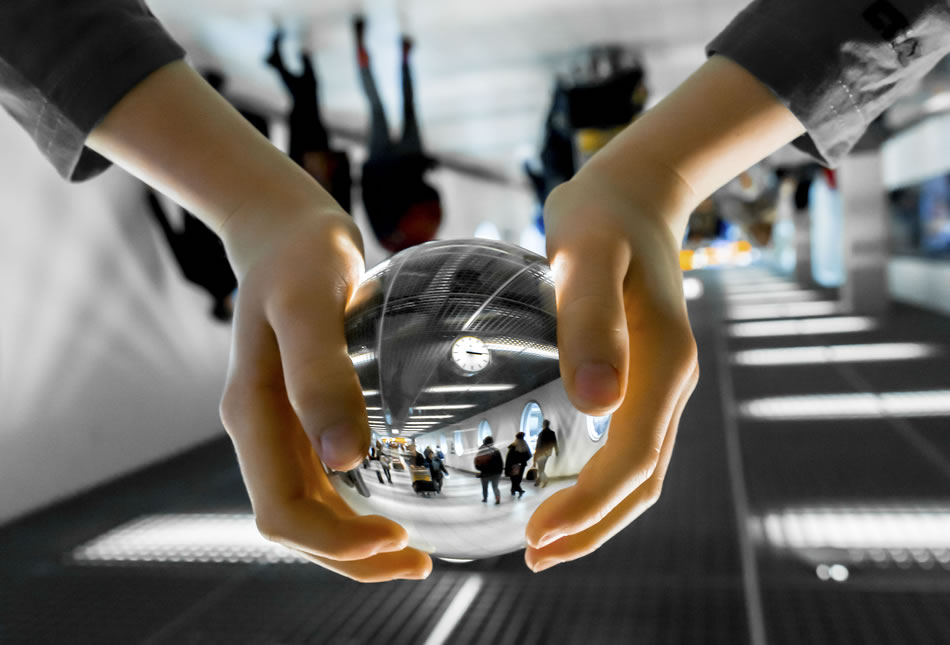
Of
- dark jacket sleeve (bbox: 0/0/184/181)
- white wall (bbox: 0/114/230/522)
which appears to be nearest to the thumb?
dark jacket sleeve (bbox: 0/0/184/181)

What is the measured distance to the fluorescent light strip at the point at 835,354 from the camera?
22.3ft

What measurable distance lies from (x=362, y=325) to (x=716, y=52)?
52cm

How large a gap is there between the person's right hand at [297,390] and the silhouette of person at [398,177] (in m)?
4.54

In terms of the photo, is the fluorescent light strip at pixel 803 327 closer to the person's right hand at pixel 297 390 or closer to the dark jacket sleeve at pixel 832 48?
the dark jacket sleeve at pixel 832 48

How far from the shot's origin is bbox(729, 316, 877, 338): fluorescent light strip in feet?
28.7

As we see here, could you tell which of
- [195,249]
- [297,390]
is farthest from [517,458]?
[195,249]

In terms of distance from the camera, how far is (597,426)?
0.80 m

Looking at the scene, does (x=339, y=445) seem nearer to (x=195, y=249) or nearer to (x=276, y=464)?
(x=276, y=464)


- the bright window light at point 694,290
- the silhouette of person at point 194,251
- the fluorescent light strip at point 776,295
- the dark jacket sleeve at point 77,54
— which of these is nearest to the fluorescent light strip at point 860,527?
the dark jacket sleeve at point 77,54

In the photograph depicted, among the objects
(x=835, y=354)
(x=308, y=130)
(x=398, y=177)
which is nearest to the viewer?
(x=308, y=130)

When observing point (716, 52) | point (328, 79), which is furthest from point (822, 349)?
point (716, 52)

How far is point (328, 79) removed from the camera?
684 cm

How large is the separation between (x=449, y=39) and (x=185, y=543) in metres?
4.14

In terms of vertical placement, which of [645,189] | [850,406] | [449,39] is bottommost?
[850,406]
